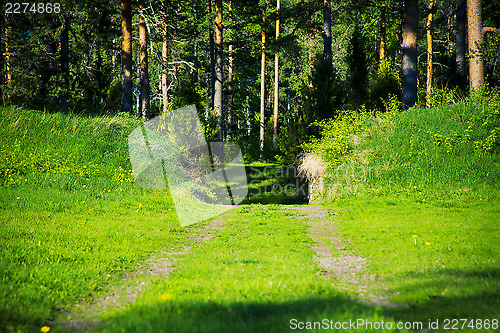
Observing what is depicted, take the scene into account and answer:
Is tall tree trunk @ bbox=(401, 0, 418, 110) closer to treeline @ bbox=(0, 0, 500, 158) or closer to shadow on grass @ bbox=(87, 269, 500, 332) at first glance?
treeline @ bbox=(0, 0, 500, 158)

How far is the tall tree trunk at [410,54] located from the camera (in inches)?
679

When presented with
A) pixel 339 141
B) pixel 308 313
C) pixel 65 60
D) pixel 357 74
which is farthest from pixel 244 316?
pixel 65 60

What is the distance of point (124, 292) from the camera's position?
195 inches

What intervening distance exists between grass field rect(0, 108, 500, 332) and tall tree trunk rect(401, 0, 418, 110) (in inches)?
164

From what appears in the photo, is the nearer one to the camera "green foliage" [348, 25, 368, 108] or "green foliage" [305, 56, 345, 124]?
"green foliage" [305, 56, 345, 124]

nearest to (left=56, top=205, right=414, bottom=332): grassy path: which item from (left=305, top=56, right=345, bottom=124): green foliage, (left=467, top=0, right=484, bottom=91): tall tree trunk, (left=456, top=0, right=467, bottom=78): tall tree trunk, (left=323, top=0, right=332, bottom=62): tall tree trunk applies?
(left=467, top=0, right=484, bottom=91): tall tree trunk

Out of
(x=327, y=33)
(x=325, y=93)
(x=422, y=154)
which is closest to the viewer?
(x=422, y=154)

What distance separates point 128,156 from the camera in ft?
52.9

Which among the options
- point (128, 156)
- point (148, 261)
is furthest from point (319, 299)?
point (128, 156)

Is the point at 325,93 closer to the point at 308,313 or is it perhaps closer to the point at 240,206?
the point at 240,206

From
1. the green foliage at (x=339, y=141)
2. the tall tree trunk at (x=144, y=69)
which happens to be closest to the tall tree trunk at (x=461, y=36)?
the green foliage at (x=339, y=141)

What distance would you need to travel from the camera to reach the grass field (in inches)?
154

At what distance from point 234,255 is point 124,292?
7.88 ft

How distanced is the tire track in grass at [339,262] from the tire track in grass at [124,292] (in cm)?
269
